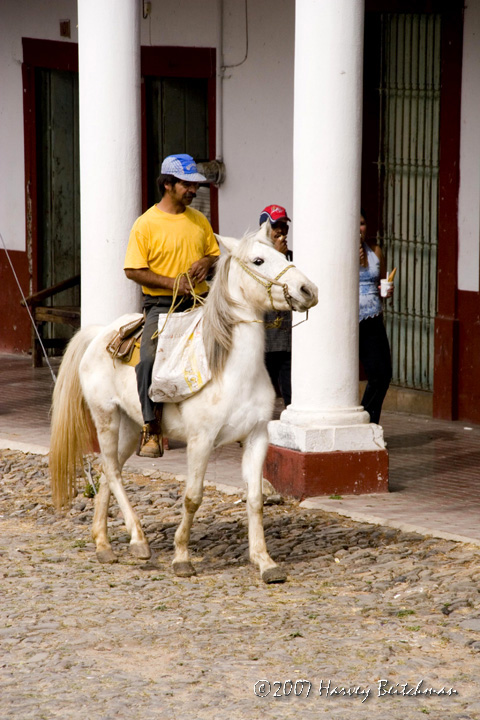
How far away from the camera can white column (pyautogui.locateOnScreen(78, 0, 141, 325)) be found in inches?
363

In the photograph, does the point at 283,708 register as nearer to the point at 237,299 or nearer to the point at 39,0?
the point at 237,299

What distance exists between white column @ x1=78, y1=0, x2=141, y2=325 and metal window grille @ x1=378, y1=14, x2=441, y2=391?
299 centimetres

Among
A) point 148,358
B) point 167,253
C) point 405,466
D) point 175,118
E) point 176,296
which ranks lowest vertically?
point 405,466

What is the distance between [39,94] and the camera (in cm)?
1444

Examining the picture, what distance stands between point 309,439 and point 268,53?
5508 mm

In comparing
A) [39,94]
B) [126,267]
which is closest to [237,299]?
[126,267]

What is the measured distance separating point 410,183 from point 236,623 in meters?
6.42

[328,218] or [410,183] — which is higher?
[410,183]

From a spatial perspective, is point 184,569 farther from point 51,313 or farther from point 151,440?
point 51,313

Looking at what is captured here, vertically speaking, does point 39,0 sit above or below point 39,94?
above

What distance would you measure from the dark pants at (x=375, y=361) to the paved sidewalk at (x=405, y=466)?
1.55ft

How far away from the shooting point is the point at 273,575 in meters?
6.61

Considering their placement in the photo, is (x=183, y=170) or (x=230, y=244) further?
(x=183, y=170)

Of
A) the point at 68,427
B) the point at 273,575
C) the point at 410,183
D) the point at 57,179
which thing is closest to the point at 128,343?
the point at 68,427
